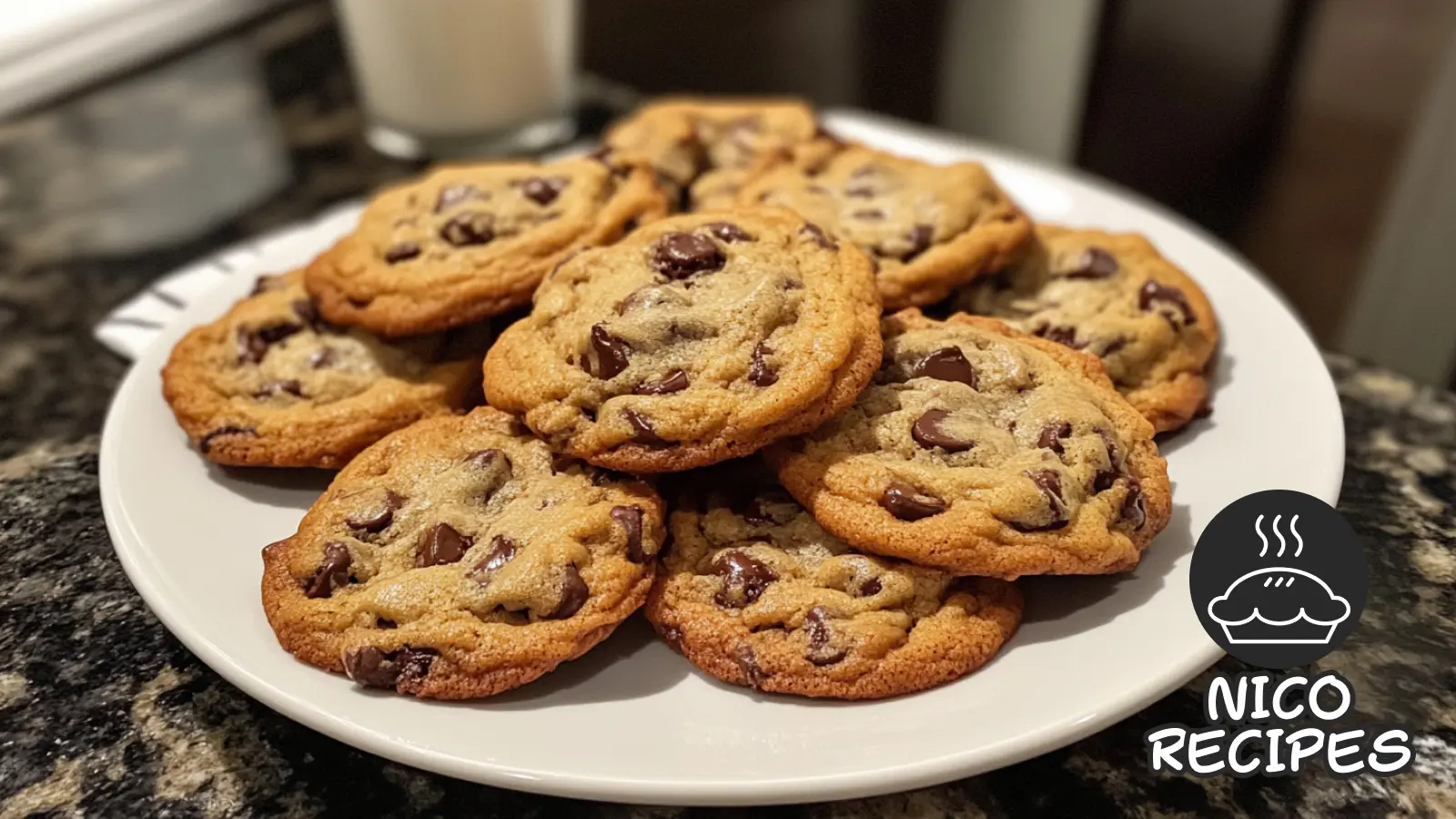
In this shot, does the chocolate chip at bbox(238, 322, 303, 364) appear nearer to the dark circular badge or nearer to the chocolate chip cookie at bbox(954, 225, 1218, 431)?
the chocolate chip cookie at bbox(954, 225, 1218, 431)

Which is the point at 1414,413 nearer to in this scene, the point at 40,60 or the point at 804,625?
the point at 804,625

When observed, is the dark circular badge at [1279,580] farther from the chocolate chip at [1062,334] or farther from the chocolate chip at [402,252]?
the chocolate chip at [402,252]

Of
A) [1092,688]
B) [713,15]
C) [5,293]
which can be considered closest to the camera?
[1092,688]

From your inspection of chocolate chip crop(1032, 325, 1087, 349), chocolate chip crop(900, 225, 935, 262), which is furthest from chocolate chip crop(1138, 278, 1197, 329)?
chocolate chip crop(900, 225, 935, 262)

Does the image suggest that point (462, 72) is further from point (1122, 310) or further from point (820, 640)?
point (820, 640)


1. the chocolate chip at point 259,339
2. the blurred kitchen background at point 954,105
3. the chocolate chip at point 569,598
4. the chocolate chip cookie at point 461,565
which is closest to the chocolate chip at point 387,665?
the chocolate chip cookie at point 461,565

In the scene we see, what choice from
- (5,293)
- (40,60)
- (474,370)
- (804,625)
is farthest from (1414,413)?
(40,60)
